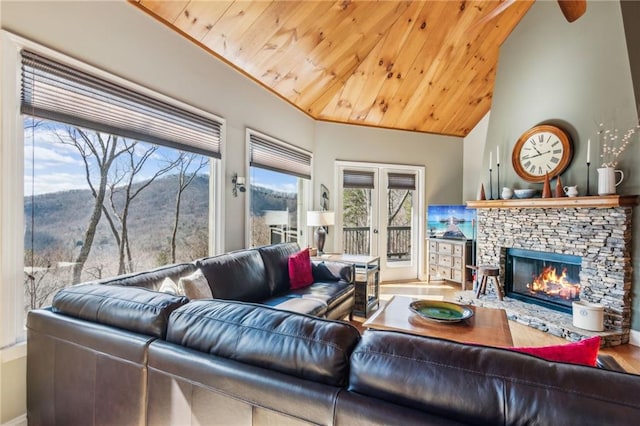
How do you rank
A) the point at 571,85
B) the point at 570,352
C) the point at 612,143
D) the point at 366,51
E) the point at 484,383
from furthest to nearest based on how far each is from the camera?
the point at 366,51
the point at 571,85
the point at 612,143
the point at 570,352
the point at 484,383

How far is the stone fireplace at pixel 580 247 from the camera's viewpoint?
10.5 feet

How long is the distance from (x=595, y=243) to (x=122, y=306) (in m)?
4.38

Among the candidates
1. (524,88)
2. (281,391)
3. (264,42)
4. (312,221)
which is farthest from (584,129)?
(281,391)

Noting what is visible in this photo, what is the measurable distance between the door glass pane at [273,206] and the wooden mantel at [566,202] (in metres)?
2.83

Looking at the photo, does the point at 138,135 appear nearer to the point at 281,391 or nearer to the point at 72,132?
the point at 72,132

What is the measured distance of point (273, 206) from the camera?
447 cm

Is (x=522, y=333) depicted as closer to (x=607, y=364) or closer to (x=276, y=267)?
(x=607, y=364)

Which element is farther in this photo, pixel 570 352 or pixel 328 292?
pixel 328 292

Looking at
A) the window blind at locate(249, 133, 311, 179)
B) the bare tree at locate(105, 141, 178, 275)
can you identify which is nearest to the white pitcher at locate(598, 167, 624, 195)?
the window blind at locate(249, 133, 311, 179)

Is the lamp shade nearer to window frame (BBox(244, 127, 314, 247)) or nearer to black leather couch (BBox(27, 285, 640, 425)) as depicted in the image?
window frame (BBox(244, 127, 314, 247))

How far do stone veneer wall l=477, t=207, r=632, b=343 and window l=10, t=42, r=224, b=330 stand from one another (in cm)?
407

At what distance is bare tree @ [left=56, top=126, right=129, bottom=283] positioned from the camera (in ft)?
7.09

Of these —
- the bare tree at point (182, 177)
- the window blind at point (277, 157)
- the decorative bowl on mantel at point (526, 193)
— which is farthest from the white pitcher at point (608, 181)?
the bare tree at point (182, 177)

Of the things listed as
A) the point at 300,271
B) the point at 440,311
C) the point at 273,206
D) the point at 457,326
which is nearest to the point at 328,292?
the point at 300,271
